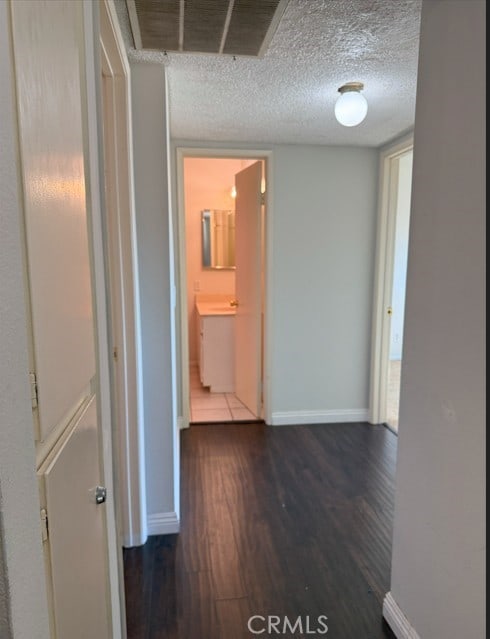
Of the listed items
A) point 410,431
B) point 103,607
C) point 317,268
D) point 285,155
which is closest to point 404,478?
point 410,431

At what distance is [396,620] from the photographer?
155 cm

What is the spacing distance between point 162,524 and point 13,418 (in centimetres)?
185

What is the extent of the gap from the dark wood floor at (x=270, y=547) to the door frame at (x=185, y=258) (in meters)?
0.47

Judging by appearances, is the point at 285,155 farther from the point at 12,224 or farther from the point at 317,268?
the point at 12,224

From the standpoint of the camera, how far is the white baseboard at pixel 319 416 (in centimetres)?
353

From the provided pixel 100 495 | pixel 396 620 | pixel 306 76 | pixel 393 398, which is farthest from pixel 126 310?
pixel 393 398

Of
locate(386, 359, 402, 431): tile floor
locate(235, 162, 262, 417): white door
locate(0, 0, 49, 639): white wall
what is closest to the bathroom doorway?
locate(235, 162, 262, 417): white door

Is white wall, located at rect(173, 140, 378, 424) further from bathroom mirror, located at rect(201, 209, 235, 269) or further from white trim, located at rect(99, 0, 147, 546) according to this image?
bathroom mirror, located at rect(201, 209, 235, 269)

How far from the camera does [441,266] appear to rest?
4.24 feet

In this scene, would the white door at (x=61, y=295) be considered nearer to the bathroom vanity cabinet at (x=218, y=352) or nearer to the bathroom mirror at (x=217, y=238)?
the bathroom vanity cabinet at (x=218, y=352)

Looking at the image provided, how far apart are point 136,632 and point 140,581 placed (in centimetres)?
26

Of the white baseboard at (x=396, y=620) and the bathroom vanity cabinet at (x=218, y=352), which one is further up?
the bathroom vanity cabinet at (x=218, y=352)

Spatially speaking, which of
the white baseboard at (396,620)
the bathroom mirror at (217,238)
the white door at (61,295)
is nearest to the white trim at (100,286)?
the white door at (61,295)

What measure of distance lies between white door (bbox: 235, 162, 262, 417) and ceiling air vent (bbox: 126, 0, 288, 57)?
165cm
